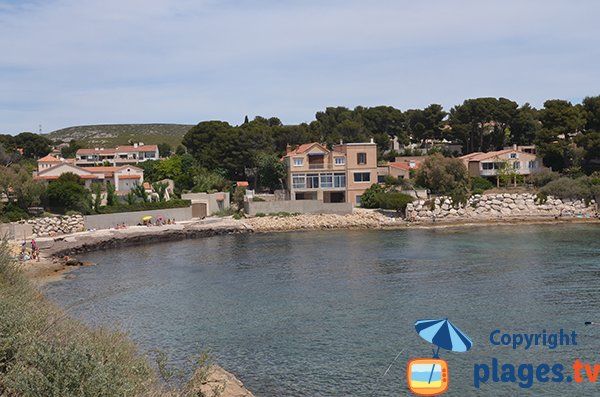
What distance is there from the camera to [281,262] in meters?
38.6

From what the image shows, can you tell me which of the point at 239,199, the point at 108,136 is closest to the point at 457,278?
the point at 239,199

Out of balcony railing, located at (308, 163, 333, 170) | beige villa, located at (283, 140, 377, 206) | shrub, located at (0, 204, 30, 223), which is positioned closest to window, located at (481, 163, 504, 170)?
beige villa, located at (283, 140, 377, 206)

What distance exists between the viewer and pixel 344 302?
A: 1078 inches

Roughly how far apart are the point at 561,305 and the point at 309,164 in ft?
135

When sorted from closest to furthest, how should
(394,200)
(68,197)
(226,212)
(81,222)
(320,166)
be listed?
(81,222), (68,197), (394,200), (226,212), (320,166)

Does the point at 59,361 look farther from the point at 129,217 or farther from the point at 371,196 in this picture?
the point at 371,196

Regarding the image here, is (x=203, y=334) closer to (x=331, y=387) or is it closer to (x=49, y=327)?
(x=331, y=387)

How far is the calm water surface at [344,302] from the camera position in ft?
63.0

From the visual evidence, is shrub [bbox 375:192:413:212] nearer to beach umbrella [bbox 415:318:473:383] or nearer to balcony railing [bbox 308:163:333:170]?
balcony railing [bbox 308:163:333:170]

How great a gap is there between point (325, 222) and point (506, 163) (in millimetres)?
21801

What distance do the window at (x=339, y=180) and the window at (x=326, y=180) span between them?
1.30 ft

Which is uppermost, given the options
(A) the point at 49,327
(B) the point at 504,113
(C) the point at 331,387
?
(B) the point at 504,113

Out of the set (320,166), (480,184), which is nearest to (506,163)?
(480,184)

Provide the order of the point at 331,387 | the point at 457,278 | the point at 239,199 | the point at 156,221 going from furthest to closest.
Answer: the point at 239,199 → the point at 156,221 → the point at 457,278 → the point at 331,387
